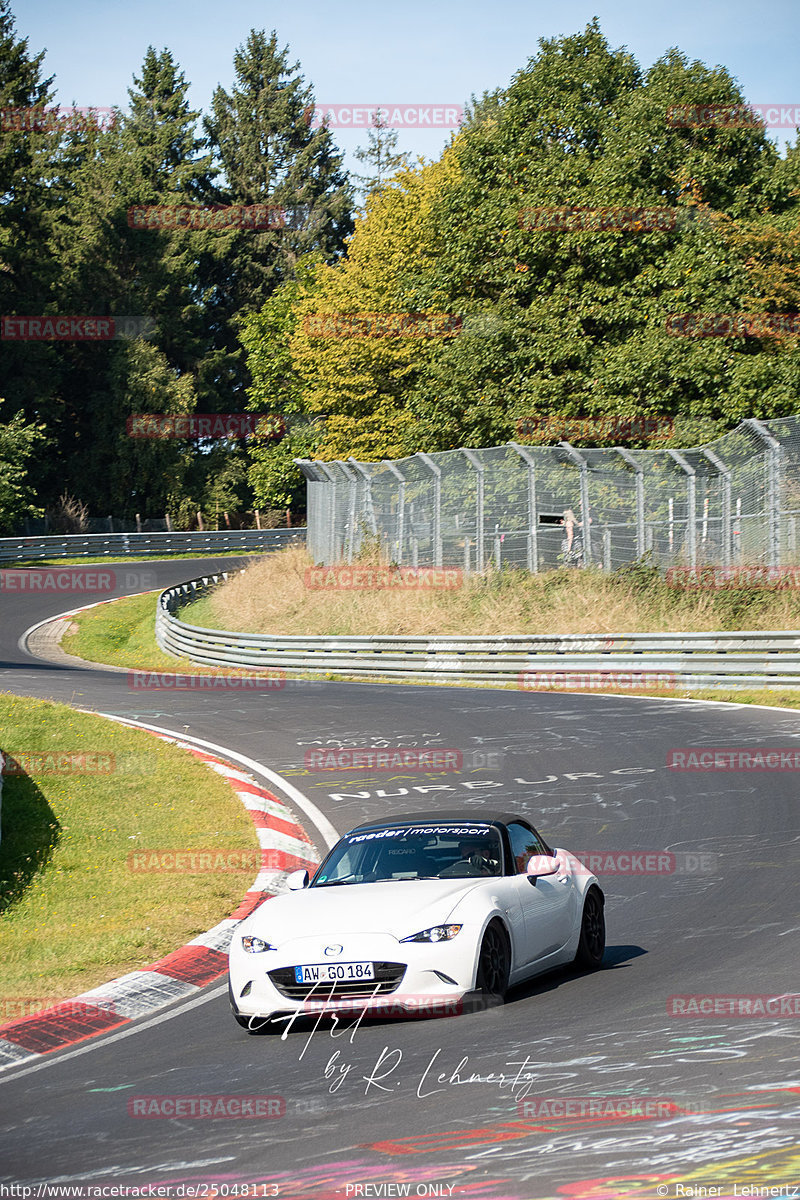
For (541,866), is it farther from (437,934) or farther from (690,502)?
(690,502)

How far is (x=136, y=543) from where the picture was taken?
66.9 meters

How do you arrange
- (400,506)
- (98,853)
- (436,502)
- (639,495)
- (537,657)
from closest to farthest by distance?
(98,853) → (537,657) → (639,495) → (436,502) → (400,506)

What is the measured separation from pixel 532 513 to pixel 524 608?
2.17m

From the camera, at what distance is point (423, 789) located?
55.8 ft

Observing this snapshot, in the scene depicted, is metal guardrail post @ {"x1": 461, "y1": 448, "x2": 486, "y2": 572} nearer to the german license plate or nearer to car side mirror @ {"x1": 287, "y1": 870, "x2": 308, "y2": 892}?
car side mirror @ {"x1": 287, "y1": 870, "x2": 308, "y2": 892}

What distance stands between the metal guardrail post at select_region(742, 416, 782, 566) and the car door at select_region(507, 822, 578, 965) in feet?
59.4

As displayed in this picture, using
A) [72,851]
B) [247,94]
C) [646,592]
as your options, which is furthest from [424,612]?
[247,94]

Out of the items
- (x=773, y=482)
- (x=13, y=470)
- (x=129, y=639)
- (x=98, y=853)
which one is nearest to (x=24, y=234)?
(x=13, y=470)

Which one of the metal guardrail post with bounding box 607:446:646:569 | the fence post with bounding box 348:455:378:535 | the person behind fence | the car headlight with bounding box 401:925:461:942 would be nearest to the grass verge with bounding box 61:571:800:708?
the person behind fence

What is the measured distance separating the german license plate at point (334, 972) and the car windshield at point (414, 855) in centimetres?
107

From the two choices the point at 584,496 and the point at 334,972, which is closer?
the point at 334,972

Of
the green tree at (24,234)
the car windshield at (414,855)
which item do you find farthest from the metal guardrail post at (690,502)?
the green tree at (24,234)

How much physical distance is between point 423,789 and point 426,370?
28.0 metres

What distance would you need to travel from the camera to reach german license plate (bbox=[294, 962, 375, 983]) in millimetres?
7719
